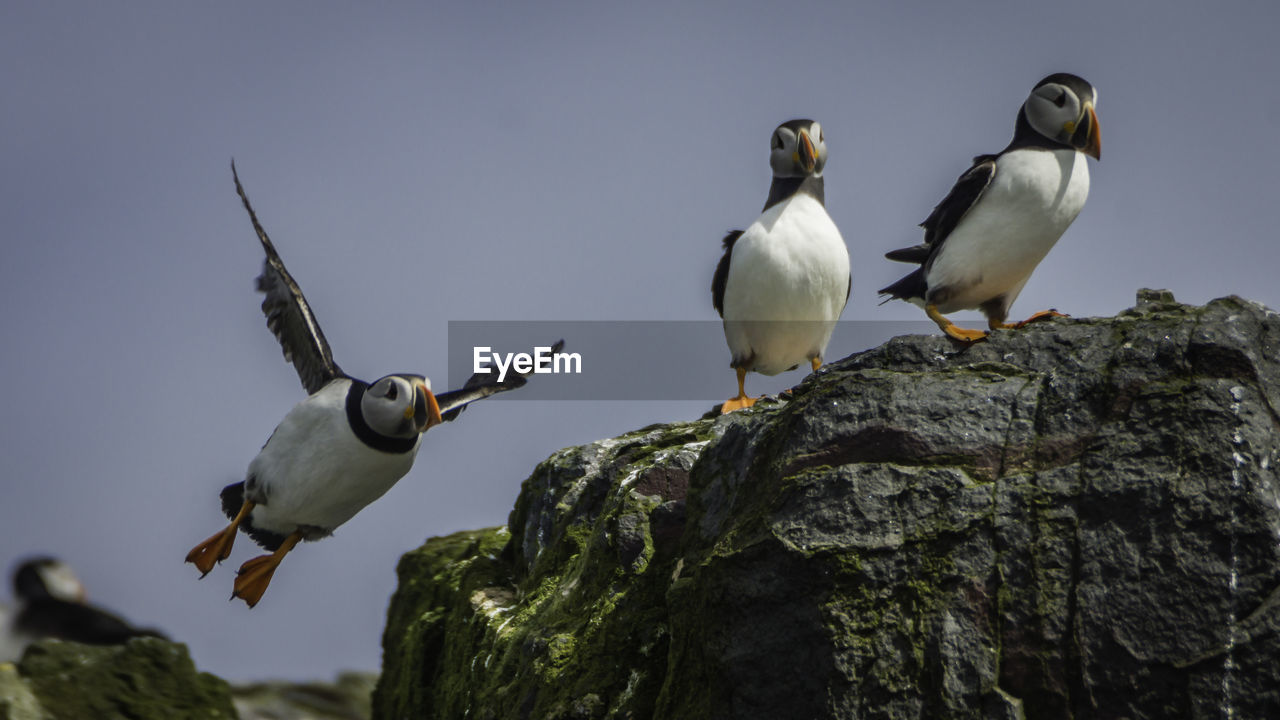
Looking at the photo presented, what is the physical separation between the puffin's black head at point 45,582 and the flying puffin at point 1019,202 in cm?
710

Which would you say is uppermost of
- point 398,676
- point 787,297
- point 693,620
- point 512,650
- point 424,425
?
point 787,297

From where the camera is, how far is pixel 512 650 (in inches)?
245

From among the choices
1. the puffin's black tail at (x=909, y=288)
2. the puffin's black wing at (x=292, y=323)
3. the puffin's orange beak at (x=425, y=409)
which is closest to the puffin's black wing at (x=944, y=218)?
the puffin's black tail at (x=909, y=288)

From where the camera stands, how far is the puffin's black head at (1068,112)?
6.95 m

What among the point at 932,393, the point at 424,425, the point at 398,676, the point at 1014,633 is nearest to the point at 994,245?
the point at 932,393

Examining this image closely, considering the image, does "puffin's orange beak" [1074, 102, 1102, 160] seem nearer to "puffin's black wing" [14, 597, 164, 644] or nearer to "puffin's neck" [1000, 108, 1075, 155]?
"puffin's neck" [1000, 108, 1075, 155]

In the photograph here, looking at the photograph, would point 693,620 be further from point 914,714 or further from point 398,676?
point 398,676

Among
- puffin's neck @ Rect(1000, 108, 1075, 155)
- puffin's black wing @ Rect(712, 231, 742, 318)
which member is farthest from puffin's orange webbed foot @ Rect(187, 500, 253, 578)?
puffin's neck @ Rect(1000, 108, 1075, 155)

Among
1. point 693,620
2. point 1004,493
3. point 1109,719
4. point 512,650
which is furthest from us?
point 512,650

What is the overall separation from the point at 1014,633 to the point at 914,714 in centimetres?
47

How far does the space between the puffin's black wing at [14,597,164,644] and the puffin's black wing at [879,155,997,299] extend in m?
5.84

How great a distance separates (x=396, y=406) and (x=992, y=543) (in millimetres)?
5719

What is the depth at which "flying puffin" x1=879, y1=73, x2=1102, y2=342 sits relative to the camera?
6930mm

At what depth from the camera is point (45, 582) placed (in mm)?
9727
